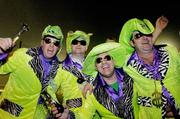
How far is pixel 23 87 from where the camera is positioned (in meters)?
3.05

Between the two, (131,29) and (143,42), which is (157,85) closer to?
(143,42)

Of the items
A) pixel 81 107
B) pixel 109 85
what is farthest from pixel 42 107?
pixel 109 85

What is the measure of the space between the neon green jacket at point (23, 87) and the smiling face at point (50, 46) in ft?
0.59

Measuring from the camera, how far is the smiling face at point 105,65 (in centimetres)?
303

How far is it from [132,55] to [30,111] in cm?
131

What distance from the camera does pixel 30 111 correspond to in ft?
10.2

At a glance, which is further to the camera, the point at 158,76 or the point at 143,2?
the point at 143,2

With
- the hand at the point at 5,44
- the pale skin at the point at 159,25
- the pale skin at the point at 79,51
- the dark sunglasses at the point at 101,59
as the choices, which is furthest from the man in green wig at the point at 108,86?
the hand at the point at 5,44

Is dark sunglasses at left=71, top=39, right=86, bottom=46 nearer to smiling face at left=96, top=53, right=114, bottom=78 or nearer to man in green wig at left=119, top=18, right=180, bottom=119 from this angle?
smiling face at left=96, top=53, right=114, bottom=78

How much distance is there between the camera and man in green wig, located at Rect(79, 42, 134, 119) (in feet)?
9.86

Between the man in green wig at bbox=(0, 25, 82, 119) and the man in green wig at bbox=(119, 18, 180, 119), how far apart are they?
0.70m

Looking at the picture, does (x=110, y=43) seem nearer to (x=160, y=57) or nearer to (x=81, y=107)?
(x=160, y=57)

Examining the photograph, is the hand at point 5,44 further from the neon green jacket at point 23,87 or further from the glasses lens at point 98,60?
the glasses lens at point 98,60

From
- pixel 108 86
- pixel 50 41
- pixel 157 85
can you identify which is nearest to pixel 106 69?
pixel 108 86
